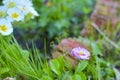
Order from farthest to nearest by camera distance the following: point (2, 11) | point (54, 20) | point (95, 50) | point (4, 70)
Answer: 1. point (54, 20)
2. point (95, 50)
3. point (2, 11)
4. point (4, 70)

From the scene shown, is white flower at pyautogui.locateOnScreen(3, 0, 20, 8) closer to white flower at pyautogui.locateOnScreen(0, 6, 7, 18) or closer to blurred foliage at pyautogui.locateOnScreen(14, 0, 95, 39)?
white flower at pyautogui.locateOnScreen(0, 6, 7, 18)

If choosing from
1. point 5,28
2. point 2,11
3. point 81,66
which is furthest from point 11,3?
point 81,66

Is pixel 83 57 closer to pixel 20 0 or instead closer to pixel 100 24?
pixel 20 0

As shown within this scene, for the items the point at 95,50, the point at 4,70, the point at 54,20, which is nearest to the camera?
the point at 4,70

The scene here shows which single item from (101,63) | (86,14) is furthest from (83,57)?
(86,14)

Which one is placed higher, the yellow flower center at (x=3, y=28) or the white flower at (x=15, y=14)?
the white flower at (x=15, y=14)

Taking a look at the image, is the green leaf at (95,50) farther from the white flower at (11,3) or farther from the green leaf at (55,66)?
the white flower at (11,3)

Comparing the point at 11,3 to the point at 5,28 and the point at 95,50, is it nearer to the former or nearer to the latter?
the point at 5,28

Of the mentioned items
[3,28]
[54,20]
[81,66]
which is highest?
[3,28]

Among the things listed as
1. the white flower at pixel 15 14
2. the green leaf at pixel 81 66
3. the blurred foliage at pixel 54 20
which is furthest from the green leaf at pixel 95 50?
the blurred foliage at pixel 54 20

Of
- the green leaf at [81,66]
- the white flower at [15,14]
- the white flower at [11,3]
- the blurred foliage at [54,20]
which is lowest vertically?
the blurred foliage at [54,20]
